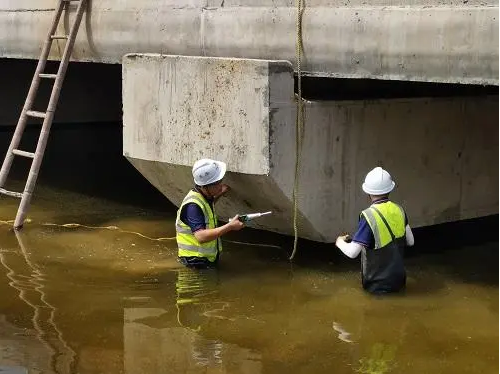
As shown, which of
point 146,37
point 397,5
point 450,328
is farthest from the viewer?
point 146,37

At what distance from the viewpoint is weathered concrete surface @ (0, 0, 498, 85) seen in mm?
5426

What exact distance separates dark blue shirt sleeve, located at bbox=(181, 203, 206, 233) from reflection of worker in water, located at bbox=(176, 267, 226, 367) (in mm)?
386

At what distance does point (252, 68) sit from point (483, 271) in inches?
94.6

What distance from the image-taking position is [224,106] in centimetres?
659

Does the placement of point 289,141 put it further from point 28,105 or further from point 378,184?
point 28,105

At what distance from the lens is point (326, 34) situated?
20.3 feet

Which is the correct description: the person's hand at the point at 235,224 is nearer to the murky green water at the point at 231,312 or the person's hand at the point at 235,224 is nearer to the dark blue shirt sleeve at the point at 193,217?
the dark blue shirt sleeve at the point at 193,217

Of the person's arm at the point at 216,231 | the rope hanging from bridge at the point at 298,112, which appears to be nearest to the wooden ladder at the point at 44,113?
the person's arm at the point at 216,231

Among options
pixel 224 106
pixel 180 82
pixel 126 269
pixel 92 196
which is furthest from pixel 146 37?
pixel 92 196

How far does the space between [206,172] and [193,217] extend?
34 cm

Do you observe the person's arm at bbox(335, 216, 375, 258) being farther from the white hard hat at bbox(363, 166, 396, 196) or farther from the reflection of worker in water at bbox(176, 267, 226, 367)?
the reflection of worker in water at bbox(176, 267, 226, 367)

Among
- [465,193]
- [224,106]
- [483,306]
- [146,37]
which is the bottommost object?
[483,306]

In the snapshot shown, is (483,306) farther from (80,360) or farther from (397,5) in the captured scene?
(80,360)

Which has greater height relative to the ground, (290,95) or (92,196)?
(290,95)
